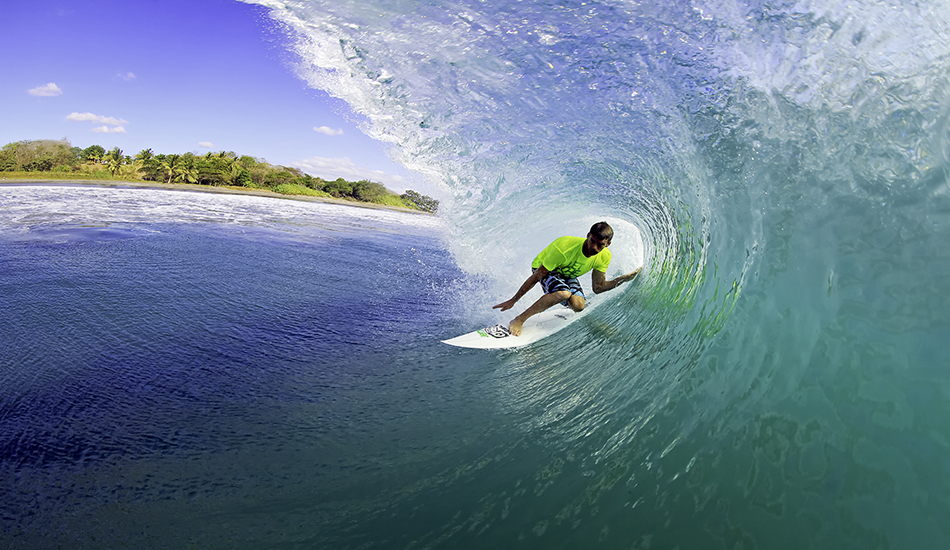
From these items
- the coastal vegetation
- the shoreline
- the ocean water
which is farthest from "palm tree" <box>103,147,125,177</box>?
the ocean water

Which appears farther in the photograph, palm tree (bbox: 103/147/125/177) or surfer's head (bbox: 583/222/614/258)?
palm tree (bbox: 103/147/125/177)

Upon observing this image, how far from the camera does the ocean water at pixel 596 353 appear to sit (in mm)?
2482

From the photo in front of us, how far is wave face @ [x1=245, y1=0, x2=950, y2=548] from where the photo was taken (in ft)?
8.05

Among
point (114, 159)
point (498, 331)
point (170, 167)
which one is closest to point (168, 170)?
point (170, 167)

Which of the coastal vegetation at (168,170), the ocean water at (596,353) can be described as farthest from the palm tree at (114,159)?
the ocean water at (596,353)

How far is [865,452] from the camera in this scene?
248cm

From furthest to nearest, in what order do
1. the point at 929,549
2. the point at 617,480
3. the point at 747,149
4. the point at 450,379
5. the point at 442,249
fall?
the point at 442,249 → the point at 450,379 → the point at 747,149 → the point at 617,480 → the point at 929,549

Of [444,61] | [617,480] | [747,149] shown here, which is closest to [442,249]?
[444,61]

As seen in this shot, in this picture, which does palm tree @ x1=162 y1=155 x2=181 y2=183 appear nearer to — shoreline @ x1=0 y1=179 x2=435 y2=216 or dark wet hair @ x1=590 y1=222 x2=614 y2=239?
shoreline @ x1=0 y1=179 x2=435 y2=216

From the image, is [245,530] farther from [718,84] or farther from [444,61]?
[718,84]

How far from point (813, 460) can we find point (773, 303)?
1.34 m

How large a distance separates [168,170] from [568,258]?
77.4m

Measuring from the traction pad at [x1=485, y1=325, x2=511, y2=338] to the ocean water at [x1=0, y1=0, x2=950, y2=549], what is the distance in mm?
599

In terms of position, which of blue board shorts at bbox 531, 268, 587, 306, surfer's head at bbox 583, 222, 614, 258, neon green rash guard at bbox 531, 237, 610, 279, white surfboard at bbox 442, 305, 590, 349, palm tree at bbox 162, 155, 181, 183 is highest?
palm tree at bbox 162, 155, 181, 183
